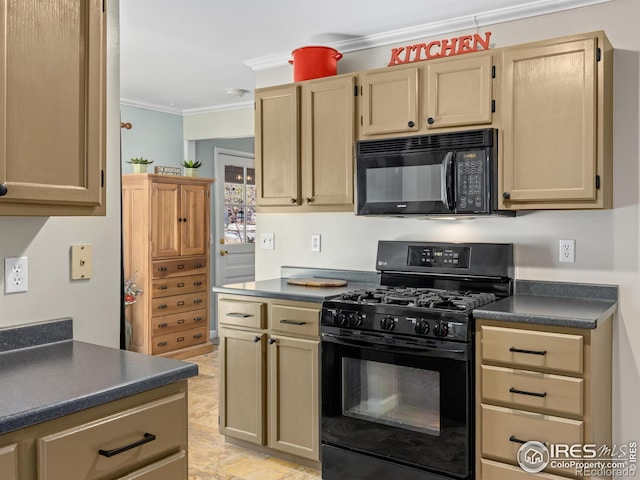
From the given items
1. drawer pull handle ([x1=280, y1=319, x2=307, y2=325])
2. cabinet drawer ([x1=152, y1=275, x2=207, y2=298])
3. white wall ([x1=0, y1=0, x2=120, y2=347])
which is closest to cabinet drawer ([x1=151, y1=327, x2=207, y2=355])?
cabinet drawer ([x1=152, y1=275, x2=207, y2=298])

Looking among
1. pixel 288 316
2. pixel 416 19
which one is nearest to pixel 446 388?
pixel 288 316

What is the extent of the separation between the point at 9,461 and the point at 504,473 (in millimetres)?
1987

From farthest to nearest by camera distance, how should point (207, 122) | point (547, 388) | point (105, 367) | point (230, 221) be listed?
point (230, 221) → point (207, 122) → point (547, 388) → point (105, 367)

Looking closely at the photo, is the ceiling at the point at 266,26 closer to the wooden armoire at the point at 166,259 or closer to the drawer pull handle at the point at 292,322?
the wooden armoire at the point at 166,259

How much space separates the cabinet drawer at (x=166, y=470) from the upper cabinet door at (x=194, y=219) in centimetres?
396

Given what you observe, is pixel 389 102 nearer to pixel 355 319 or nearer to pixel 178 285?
pixel 355 319

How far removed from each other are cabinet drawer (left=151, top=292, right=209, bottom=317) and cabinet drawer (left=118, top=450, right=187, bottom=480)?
3.72m

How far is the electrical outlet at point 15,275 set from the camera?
1.80 m

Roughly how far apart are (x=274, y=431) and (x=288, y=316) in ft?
2.14

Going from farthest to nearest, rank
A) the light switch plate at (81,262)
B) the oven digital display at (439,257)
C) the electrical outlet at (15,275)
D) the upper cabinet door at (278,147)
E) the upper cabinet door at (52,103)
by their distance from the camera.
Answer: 1. the upper cabinet door at (278,147)
2. the oven digital display at (439,257)
3. the light switch plate at (81,262)
4. the electrical outlet at (15,275)
5. the upper cabinet door at (52,103)

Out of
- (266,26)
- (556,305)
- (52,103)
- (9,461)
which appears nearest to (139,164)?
(266,26)

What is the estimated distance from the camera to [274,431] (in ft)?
10.3

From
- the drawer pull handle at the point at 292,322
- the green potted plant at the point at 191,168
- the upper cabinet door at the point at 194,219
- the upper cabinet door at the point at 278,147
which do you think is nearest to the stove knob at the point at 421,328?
the drawer pull handle at the point at 292,322

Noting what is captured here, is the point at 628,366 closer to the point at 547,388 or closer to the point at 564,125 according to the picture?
the point at 547,388
